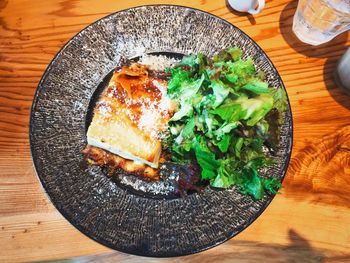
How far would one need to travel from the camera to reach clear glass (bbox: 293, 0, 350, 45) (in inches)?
54.2

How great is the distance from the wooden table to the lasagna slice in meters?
0.31

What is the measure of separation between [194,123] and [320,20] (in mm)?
742

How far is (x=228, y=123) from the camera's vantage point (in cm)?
115

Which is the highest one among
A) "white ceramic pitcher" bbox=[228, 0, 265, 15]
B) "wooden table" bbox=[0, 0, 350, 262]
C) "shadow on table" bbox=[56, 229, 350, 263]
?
"white ceramic pitcher" bbox=[228, 0, 265, 15]

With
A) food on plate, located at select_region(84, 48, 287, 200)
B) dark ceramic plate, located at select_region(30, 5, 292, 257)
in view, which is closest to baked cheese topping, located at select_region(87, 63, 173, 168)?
food on plate, located at select_region(84, 48, 287, 200)

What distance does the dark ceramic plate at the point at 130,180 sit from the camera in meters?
1.20

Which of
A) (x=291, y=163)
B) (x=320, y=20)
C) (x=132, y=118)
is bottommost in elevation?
(x=291, y=163)

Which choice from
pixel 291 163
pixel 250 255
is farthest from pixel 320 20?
pixel 250 255

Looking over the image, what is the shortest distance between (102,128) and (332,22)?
104 cm

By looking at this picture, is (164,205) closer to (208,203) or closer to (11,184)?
(208,203)

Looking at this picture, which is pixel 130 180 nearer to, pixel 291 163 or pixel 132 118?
pixel 132 118

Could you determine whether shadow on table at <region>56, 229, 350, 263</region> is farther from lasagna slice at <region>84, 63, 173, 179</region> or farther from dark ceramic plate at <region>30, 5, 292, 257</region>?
lasagna slice at <region>84, 63, 173, 179</region>

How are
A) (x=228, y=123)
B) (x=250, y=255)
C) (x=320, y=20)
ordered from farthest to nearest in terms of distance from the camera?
(x=320, y=20) < (x=250, y=255) < (x=228, y=123)

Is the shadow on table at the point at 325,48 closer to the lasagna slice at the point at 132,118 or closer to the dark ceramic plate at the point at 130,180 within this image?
the dark ceramic plate at the point at 130,180
